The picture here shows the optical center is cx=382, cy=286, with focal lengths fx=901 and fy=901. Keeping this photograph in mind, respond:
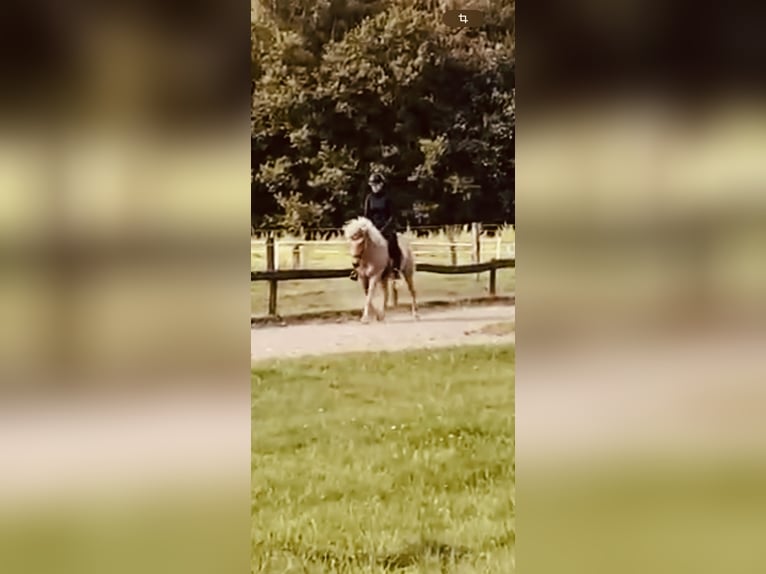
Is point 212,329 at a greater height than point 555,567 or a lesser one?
greater

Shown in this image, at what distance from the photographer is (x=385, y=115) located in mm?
2049

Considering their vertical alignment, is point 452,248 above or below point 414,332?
above

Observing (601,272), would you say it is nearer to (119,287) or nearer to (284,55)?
(284,55)

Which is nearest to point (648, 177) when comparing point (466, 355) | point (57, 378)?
point (466, 355)

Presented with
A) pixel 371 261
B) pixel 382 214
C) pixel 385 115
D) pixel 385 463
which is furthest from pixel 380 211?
pixel 385 463

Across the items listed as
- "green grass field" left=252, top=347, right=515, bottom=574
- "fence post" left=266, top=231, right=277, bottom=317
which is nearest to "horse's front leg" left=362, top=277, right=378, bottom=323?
"green grass field" left=252, top=347, right=515, bottom=574

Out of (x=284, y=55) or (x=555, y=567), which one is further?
(x=555, y=567)

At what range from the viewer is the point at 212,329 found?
1.98 m

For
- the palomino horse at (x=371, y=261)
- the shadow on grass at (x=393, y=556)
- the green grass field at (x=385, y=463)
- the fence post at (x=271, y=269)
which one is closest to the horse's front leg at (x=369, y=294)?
the palomino horse at (x=371, y=261)

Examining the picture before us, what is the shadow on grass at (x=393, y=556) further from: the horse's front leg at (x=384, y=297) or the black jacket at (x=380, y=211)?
the black jacket at (x=380, y=211)

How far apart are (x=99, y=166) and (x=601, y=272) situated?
1157 millimetres

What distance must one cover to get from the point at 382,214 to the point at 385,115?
22 centimetres

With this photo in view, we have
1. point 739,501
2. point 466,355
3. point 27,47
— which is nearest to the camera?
point 27,47

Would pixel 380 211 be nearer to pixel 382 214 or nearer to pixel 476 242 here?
pixel 382 214
